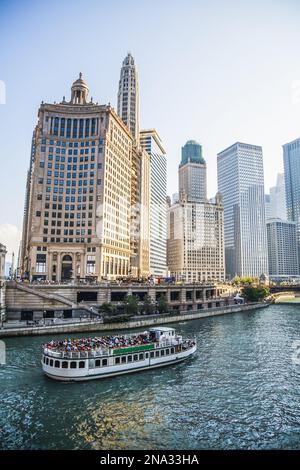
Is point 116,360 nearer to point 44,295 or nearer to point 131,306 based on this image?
point 131,306

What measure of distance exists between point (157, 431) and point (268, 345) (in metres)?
42.6

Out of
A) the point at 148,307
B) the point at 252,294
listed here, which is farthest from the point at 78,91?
the point at 252,294

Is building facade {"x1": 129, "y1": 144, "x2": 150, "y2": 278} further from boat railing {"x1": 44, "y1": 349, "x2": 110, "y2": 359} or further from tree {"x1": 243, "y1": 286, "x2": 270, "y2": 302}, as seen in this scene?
boat railing {"x1": 44, "y1": 349, "x2": 110, "y2": 359}

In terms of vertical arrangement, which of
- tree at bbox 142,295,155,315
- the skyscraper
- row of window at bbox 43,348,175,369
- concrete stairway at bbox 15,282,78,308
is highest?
the skyscraper

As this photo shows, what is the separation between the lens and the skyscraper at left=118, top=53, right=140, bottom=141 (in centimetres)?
18950

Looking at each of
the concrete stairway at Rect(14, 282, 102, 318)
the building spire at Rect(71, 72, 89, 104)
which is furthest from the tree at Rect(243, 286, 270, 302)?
the building spire at Rect(71, 72, 89, 104)

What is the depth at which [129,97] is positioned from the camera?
629 ft

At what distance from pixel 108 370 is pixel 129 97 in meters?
177

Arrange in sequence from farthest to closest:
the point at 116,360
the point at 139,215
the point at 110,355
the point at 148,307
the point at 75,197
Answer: the point at 139,215 < the point at 75,197 < the point at 148,307 < the point at 116,360 < the point at 110,355

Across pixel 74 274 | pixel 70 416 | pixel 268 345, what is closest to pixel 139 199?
pixel 74 274

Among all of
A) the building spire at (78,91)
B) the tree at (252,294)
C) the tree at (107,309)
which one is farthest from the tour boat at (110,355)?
the building spire at (78,91)

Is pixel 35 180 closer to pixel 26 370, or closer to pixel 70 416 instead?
pixel 26 370

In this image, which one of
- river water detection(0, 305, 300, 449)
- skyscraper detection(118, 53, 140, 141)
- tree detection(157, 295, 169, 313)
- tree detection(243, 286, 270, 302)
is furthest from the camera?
skyscraper detection(118, 53, 140, 141)
